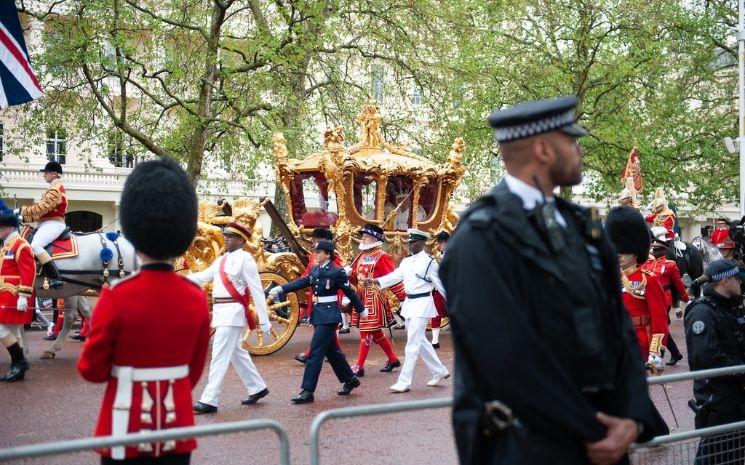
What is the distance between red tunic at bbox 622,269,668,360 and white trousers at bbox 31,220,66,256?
7594 millimetres

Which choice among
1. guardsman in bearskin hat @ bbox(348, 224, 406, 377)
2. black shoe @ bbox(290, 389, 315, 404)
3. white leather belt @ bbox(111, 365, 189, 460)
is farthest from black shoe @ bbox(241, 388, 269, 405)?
white leather belt @ bbox(111, 365, 189, 460)

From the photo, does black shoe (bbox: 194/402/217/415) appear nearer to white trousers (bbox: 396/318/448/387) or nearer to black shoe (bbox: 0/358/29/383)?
white trousers (bbox: 396/318/448/387)

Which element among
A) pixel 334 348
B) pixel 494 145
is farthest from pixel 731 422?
pixel 494 145

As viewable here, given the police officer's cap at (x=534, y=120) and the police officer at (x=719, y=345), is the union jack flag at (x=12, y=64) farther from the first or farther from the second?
the police officer's cap at (x=534, y=120)

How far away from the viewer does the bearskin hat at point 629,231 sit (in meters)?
6.89

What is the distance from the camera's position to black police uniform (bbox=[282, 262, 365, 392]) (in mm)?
9586

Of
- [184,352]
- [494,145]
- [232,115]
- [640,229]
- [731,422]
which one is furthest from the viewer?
[494,145]

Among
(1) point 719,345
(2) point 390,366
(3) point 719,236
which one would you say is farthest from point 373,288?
(3) point 719,236

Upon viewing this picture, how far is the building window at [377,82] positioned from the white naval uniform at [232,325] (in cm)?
1369

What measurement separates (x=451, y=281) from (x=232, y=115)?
1918cm

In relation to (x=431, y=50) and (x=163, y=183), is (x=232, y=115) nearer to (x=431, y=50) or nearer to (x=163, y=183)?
(x=431, y=50)

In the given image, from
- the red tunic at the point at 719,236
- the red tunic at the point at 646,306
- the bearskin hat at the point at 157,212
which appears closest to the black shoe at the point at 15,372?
the red tunic at the point at 646,306

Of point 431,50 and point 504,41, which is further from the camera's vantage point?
point 504,41

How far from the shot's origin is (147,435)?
12.1 feet
